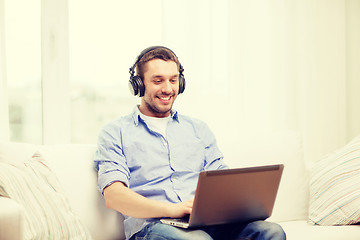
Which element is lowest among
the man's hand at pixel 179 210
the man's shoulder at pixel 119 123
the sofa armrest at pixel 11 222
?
the man's hand at pixel 179 210

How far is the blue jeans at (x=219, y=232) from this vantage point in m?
1.59

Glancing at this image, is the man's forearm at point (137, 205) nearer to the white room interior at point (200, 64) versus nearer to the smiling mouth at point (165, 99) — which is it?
the smiling mouth at point (165, 99)

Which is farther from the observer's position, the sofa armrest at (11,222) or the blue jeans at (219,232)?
the blue jeans at (219,232)

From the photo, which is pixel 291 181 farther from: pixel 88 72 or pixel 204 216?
pixel 88 72

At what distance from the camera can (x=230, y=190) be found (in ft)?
5.06

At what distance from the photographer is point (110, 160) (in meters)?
1.87

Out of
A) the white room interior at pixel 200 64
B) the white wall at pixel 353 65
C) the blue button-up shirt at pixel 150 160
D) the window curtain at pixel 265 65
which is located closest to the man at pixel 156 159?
the blue button-up shirt at pixel 150 160

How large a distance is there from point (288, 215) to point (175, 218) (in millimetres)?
803

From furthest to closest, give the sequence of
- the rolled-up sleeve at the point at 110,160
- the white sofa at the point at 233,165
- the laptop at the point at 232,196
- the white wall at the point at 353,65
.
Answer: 1. the white wall at the point at 353,65
2. the white sofa at the point at 233,165
3. the rolled-up sleeve at the point at 110,160
4. the laptop at the point at 232,196

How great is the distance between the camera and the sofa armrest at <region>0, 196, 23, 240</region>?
4.29ft

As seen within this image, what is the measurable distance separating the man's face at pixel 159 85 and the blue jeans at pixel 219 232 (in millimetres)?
547

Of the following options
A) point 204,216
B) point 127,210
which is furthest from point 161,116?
point 204,216

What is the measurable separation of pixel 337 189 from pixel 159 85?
895 millimetres

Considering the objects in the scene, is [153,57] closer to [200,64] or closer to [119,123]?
[119,123]
